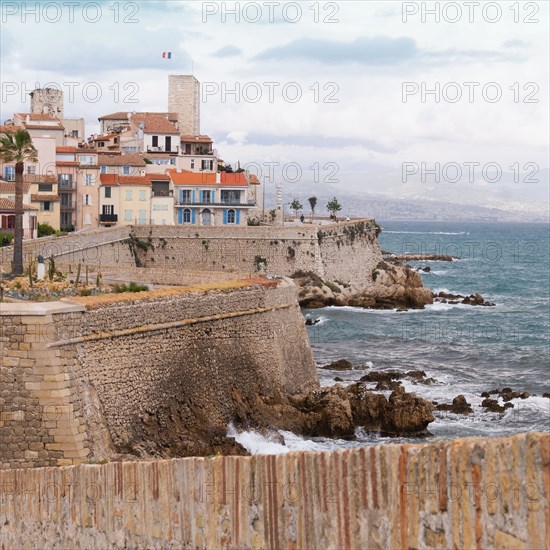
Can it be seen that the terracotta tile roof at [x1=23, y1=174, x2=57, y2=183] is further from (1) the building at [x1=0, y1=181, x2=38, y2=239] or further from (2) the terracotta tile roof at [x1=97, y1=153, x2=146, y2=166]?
(2) the terracotta tile roof at [x1=97, y1=153, x2=146, y2=166]

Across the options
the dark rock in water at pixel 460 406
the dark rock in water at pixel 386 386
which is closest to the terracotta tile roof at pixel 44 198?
the dark rock in water at pixel 386 386

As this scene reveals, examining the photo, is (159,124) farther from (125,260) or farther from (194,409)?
(194,409)

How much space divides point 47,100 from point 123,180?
90.5ft

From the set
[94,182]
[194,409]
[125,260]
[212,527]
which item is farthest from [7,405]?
[94,182]

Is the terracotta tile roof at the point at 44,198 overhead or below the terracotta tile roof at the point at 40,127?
below

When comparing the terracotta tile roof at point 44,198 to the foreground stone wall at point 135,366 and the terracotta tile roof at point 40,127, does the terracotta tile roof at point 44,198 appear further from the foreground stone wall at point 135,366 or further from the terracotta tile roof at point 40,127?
the foreground stone wall at point 135,366

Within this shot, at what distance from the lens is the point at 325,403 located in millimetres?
32750

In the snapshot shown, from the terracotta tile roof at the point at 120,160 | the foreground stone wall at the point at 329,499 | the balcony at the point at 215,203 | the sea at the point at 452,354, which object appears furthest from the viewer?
the terracotta tile roof at the point at 120,160

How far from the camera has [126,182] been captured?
220 ft

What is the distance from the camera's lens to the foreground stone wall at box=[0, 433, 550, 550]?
783cm

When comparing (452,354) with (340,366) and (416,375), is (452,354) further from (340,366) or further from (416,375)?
(416,375)

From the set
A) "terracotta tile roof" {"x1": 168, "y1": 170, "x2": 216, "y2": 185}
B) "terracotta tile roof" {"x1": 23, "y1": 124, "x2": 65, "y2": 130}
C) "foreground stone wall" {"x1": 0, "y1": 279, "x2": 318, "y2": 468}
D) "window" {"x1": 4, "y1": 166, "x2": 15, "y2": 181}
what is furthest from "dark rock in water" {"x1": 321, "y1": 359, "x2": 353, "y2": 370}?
"terracotta tile roof" {"x1": 23, "y1": 124, "x2": 65, "y2": 130}

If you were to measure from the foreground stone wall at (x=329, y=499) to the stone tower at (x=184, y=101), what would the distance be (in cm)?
8451

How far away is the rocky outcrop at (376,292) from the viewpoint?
66.2 meters
